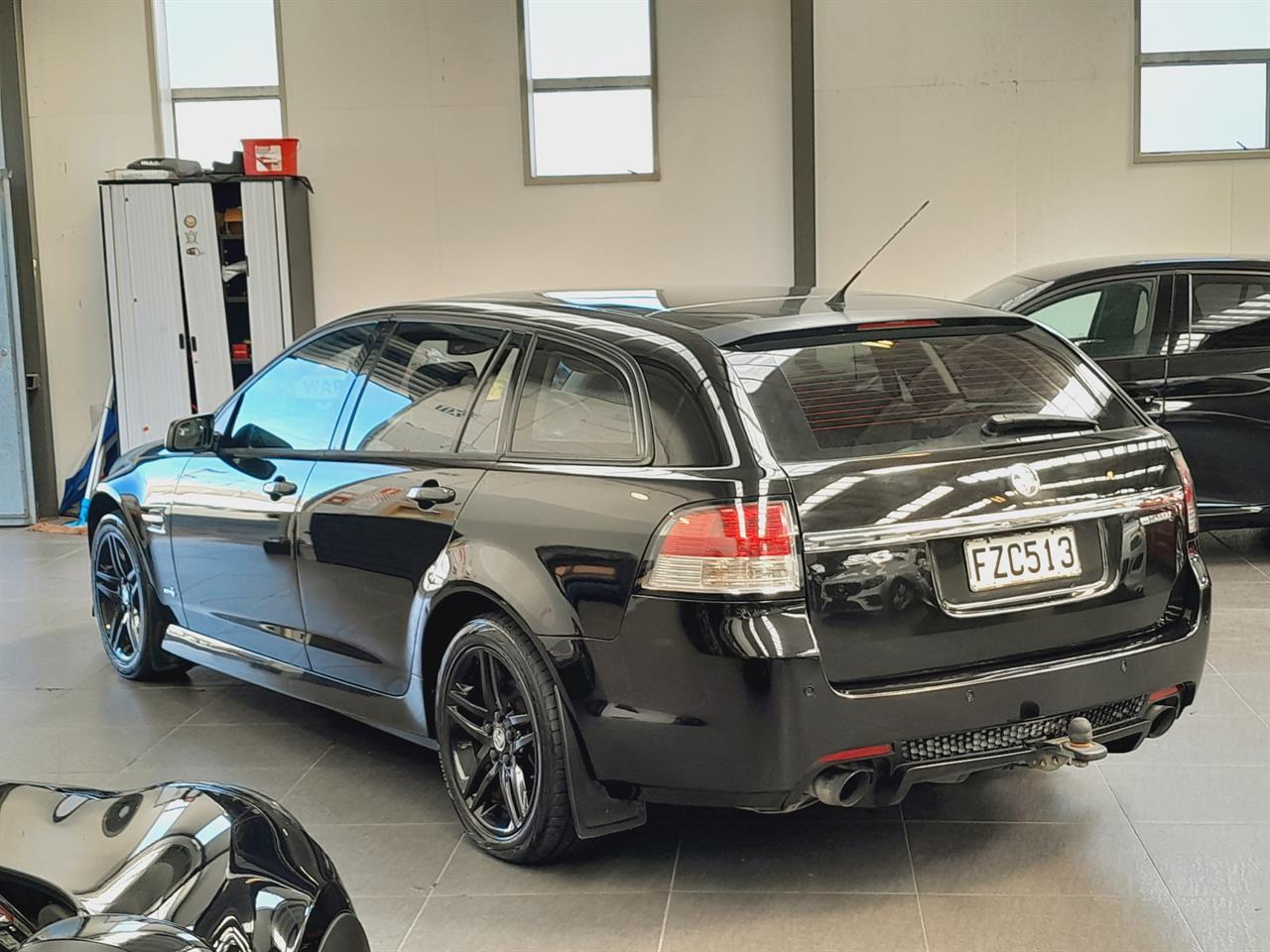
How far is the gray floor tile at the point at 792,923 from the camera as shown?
3.13 m

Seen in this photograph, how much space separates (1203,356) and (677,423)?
4627 millimetres

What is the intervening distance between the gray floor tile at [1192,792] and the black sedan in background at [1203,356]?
122 inches

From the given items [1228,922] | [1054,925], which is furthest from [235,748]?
[1228,922]

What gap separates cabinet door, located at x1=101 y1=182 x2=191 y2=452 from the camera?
9656mm

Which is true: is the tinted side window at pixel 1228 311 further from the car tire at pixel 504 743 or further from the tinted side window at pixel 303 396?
the car tire at pixel 504 743

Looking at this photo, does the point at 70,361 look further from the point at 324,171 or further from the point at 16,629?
the point at 16,629

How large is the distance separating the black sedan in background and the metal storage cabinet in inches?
201

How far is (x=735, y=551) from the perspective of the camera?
3051 millimetres

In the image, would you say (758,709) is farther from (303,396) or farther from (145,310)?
(145,310)

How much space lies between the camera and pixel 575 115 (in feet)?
32.8

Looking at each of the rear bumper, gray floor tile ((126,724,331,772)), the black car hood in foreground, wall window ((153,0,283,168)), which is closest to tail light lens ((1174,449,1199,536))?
the rear bumper

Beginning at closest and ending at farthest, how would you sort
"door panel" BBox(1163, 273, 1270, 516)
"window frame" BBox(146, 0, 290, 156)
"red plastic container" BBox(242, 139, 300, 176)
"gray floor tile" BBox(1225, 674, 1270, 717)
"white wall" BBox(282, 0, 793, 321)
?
1. "gray floor tile" BBox(1225, 674, 1270, 717)
2. "door panel" BBox(1163, 273, 1270, 516)
3. "red plastic container" BBox(242, 139, 300, 176)
4. "white wall" BBox(282, 0, 793, 321)
5. "window frame" BBox(146, 0, 290, 156)

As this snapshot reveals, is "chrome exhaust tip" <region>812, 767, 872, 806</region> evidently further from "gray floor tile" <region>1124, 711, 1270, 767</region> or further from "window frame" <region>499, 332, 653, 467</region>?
"gray floor tile" <region>1124, 711, 1270, 767</region>

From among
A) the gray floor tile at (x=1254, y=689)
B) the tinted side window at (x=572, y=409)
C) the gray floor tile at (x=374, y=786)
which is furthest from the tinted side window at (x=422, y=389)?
the gray floor tile at (x=1254, y=689)
